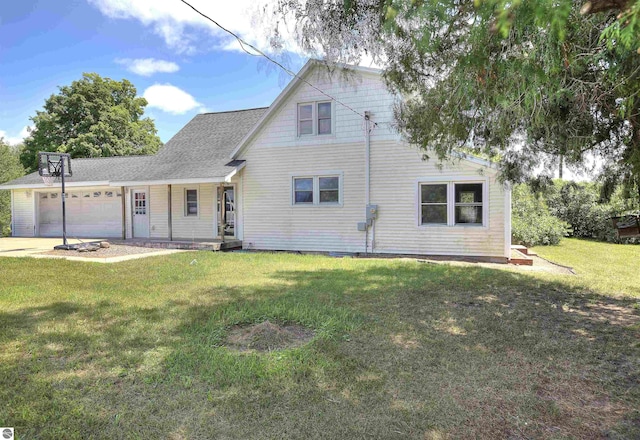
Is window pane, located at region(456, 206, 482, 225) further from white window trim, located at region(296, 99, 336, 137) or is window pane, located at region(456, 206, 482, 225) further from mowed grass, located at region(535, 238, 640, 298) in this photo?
white window trim, located at region(296, 99, 336, 137)

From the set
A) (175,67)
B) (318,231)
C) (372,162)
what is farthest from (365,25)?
(175,67)

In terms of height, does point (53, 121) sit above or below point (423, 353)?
above

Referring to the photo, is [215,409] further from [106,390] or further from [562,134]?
[562,134]

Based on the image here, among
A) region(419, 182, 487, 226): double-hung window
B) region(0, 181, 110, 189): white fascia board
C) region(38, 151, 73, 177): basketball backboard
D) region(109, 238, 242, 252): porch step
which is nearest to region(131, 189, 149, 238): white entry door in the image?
region(0, 181, 110, 189): white fascia board

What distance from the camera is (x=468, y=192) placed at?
450 inches

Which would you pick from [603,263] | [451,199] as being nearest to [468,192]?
[451,199]

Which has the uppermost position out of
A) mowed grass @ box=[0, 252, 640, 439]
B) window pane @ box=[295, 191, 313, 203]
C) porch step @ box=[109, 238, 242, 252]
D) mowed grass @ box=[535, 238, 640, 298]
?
window pane @ box=[295, 191, 313, 203]

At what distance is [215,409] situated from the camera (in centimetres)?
283

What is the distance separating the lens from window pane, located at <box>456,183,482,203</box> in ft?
37.1

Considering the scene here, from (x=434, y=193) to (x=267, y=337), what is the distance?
883cm

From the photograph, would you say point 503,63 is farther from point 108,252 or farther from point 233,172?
point 108,252

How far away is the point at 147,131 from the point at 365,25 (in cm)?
3644

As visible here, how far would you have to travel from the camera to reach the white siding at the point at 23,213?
18.7m

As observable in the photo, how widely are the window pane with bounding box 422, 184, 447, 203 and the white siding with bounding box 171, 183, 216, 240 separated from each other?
7987 millimetres
